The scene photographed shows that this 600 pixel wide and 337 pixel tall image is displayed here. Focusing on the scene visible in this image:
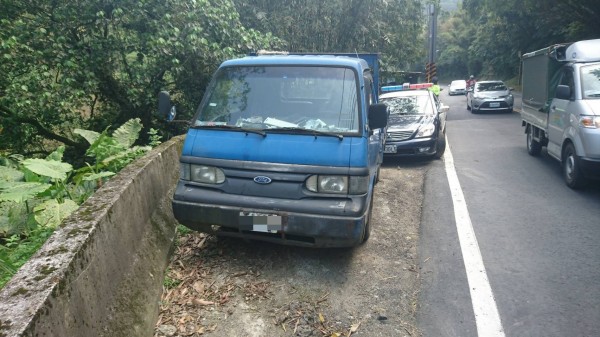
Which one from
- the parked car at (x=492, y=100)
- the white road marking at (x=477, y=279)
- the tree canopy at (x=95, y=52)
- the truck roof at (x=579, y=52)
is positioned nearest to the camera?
the white road marking at (x=477, y=279)

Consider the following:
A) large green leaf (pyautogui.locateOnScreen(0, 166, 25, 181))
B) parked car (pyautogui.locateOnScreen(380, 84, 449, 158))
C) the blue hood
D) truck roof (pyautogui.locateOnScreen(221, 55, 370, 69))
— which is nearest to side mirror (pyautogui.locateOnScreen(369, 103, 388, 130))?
the blue hood

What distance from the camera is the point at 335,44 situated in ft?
58.6

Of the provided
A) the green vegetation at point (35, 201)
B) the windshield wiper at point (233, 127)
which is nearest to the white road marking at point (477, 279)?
the windshield wiper at point (233, 127)

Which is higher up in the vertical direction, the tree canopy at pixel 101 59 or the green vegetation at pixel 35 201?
the tree canopy at pixel 101 59

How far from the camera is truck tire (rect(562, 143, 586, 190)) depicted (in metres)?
7.00

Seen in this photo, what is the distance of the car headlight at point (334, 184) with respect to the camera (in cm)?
414

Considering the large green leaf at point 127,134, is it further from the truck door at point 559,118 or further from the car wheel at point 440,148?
the truck door at point 559,118

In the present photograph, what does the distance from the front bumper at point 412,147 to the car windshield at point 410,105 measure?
43.6 inches

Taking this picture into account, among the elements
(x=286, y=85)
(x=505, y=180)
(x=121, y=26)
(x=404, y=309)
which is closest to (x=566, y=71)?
(x=505, y=180)

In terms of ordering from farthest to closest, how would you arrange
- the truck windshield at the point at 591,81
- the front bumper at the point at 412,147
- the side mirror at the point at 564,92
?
the front bumper at the point at 412,147
the side mirror at the point at 564,92
the truck windshield at the point at 591,81

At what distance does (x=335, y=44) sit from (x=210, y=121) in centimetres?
1405

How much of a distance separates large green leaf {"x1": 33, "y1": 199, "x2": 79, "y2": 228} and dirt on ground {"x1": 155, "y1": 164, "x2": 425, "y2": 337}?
1.07 metres

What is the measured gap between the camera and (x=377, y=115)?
471cm

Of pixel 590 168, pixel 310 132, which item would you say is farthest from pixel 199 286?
pixel 590 168
